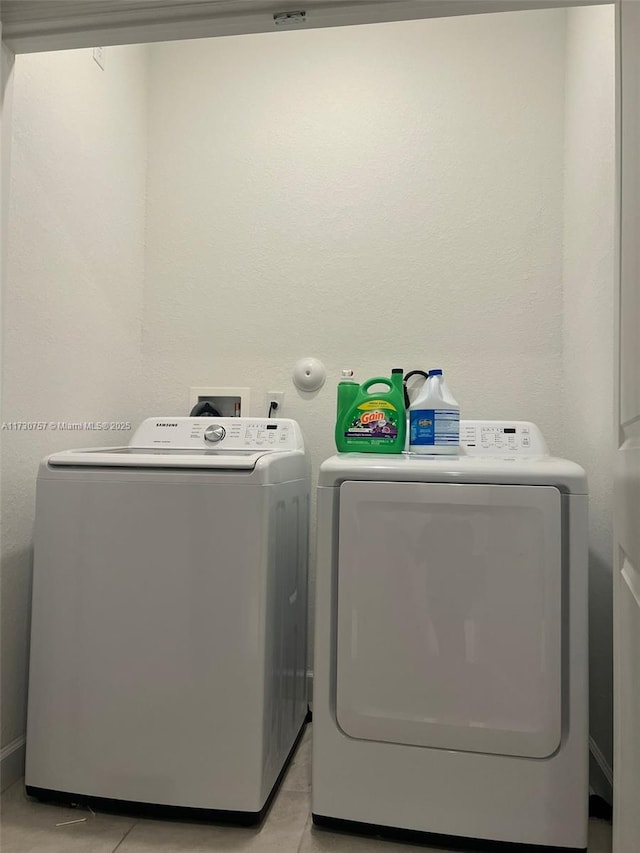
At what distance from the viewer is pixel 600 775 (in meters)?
1.62

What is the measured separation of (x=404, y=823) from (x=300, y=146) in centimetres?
227

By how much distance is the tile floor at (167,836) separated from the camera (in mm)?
1356

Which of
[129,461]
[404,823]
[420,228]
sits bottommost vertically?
[404,823]

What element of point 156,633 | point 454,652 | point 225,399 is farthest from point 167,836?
point 225,399

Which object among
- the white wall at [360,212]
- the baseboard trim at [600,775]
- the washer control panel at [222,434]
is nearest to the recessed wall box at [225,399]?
the white wall at [360,212]

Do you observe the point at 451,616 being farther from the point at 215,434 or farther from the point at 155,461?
the point at 215,434

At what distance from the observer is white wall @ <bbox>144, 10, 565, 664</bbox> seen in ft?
7.09

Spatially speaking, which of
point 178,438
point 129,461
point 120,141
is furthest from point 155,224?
point 129,461

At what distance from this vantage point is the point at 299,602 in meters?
1.92

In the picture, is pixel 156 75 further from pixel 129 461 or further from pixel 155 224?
pixel 129 461

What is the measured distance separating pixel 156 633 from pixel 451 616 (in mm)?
728

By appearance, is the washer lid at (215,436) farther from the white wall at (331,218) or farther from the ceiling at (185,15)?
the ceiling at (185,15)

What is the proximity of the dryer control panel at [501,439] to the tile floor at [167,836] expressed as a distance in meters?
1.03

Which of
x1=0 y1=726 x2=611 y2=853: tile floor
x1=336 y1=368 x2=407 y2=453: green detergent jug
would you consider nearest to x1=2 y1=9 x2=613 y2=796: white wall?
x1=336 y1=368 x2=407 y2=453: green detergent jug
